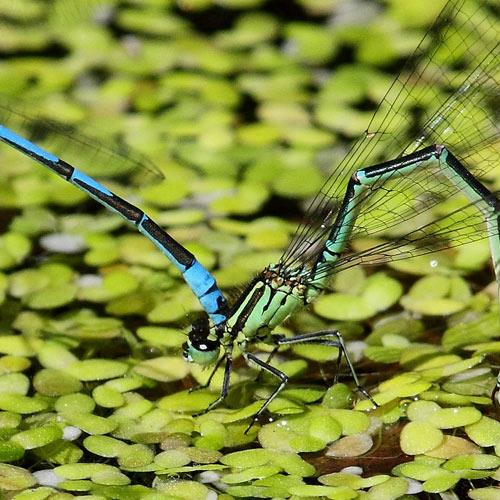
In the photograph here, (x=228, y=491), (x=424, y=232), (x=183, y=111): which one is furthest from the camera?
(x=183, y=111)

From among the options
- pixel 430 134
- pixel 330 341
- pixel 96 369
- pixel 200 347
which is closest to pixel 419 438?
pixel 330 341

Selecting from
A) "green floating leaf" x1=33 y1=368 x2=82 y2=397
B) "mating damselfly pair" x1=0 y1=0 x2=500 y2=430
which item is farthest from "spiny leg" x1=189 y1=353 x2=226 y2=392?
"green floating leaf" x1=33 y1=368 x2=82 y2=397

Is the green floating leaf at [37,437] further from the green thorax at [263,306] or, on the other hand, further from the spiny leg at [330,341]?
the spiny leg at [330,341]

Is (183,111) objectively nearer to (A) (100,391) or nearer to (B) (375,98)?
(B) (375,98)

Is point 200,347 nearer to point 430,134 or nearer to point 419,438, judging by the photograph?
point 419,438

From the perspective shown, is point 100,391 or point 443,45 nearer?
point 100,391

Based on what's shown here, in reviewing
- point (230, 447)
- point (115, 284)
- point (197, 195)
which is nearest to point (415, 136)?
point (197, 195)

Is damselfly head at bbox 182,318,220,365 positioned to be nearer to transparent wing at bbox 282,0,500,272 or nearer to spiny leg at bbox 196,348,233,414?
spiny leg at bbox 196,348,233,414
